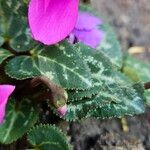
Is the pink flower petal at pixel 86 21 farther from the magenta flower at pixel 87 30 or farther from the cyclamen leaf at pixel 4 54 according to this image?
the cyclamen leaf at pixel 4 54

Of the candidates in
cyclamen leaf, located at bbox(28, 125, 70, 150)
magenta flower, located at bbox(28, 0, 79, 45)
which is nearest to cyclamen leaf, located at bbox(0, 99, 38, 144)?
cyclamen leaf, located at bbox(28, 125, 70, 150)

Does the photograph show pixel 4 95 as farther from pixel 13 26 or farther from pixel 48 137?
pixel 13 26

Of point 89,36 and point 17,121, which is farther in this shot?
point 89,36

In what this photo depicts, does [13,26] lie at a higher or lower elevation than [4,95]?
lower

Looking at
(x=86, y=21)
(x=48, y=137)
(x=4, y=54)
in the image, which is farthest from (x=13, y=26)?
(x=48, y=137)

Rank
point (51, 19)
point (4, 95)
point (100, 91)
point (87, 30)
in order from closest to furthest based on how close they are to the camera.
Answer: point (4, 95) < point (51, 19) < point (100, 91) < point (87, 30)

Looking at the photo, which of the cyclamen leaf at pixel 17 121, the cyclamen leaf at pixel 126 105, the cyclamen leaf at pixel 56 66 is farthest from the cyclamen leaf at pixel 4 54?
the cyclamen leaf at pixel 126 105

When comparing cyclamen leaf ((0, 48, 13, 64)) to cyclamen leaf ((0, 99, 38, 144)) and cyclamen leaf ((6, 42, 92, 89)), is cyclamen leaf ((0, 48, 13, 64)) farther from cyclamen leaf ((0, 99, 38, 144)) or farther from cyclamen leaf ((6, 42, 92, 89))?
cyclamen leaf ((0, 99, 38, 144))
